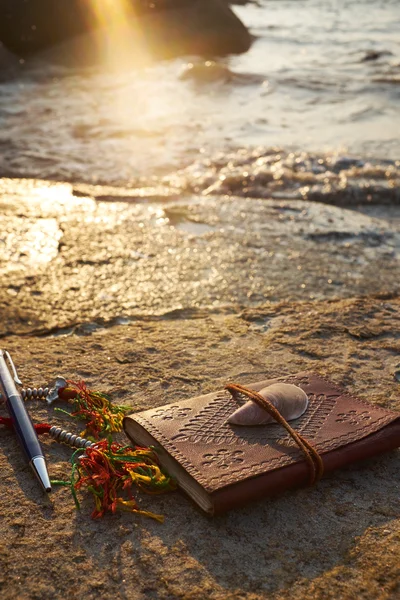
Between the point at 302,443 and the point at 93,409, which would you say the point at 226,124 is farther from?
the point at 302,443

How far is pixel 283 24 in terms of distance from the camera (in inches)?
512

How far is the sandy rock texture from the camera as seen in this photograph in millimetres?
1500

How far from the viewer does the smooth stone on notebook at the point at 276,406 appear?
176 centimetres

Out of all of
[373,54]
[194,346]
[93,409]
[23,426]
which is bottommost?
[373,54]

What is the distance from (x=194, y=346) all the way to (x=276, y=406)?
0.77m

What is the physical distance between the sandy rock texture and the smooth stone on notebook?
186 millimetres

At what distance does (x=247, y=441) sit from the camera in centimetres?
171

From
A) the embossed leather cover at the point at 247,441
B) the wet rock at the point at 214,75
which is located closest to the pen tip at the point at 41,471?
the embossed leather cover at the point at 247,441

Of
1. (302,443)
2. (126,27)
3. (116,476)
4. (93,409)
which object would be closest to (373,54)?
(126,27)

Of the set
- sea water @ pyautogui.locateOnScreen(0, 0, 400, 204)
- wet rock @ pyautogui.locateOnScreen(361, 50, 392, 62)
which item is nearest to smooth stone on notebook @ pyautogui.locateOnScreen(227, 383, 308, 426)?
sea water @ pyautogui.locateOnScreen(0, 0, 400, 204)

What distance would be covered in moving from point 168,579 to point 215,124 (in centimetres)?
547

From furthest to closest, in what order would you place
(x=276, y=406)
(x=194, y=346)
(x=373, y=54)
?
(x=373, y=54)
(x=194, y=346)
(x=276, y=406)

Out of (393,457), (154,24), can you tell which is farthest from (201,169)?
(154,24)

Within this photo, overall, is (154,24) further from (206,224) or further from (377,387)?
(377,387)
